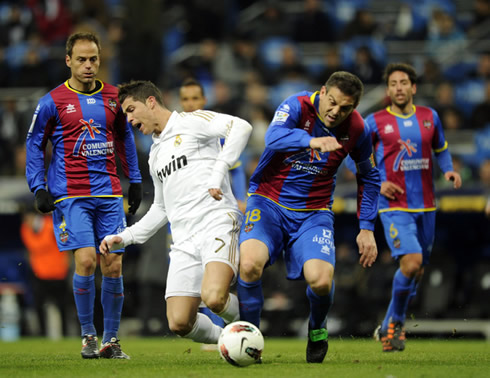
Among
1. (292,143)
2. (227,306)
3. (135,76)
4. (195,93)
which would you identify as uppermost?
(135,76)

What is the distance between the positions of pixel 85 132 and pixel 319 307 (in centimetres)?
264

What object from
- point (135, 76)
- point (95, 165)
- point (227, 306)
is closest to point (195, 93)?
point (95, 165)

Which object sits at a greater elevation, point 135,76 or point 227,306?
point 135,76

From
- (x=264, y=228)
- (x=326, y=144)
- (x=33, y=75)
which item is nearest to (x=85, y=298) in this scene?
(x=264, y=228)

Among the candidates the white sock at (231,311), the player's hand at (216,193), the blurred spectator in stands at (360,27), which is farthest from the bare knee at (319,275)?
the blurred spectator in stands at (360,27)

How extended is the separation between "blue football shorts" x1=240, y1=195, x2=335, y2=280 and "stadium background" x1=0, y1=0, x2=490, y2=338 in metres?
5.56

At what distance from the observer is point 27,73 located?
1770 centimetres

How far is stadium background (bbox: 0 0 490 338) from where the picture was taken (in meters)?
14.4

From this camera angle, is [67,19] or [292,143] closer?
[292,143]

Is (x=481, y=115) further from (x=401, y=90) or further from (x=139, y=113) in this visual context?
(x=139, y=113)

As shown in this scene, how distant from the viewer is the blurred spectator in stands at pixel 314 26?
Answer: 59.4 feet

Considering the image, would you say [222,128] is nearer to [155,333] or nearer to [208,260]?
[208,260]

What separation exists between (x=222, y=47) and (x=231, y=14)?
2.52m

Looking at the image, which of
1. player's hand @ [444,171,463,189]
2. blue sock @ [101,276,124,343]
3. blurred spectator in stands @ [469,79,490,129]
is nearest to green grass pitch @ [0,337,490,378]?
blue sock @ [101,276,124,343]
